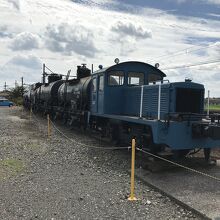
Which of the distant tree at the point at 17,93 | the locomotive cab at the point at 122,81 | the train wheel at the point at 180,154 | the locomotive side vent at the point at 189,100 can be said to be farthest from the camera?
the distant tree at the point at 17,93

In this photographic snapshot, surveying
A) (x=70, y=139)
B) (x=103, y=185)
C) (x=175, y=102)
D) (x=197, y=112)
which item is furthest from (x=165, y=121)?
(x=70, y=139)

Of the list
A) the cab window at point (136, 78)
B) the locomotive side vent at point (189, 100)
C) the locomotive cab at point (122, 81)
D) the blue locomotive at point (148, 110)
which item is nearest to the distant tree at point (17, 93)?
the blue locomotive at point (148, 110)

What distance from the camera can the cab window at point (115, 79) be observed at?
45.3ft

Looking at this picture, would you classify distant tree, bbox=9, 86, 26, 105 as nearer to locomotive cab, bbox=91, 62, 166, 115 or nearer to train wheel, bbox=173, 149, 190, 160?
locomotive cab, bbox=91, 62, 166, 115

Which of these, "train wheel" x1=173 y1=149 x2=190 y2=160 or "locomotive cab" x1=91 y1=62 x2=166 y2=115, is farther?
"locomotive cab" x1=91 y1=62 x2=166 y2=115

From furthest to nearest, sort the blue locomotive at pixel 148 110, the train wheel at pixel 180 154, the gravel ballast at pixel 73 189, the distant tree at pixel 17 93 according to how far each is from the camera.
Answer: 1. the distant tree at pixel 17 93
2. the train wheel at pixel 180 154
3. the blue locomotive at pixel 148 110
4. the gravel ballast at pixel 73 189

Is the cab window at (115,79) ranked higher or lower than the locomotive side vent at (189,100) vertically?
higher

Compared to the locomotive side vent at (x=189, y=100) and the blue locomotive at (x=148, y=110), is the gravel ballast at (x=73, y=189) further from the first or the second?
the locomotive side vent at (x=189, y=100)

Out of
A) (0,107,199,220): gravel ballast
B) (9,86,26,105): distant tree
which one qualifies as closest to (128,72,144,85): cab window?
(0,107,199,220): gravel ballast

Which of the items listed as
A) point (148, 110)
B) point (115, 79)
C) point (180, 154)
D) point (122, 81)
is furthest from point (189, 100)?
point (115, 79)

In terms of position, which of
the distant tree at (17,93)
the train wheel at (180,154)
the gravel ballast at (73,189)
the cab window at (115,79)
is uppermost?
the cab window at (115,79)

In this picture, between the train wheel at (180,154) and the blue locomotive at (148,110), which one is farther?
the train wheel at (180,154)

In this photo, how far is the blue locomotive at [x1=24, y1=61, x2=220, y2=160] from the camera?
991 cm

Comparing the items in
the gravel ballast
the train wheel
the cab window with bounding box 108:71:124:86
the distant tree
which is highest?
the cab window with bounding box 108:71:124:86
